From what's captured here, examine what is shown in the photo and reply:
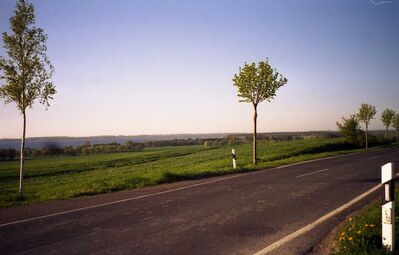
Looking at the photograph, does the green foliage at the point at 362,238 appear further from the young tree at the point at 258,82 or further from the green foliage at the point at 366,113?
the green foliage at the point at 366,113

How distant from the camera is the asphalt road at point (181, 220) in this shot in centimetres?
595

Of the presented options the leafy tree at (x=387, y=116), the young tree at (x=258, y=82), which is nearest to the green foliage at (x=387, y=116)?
the leafy tree at (x=387, y=116)

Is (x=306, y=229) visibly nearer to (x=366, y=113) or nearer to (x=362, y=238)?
(x=362, y=238)

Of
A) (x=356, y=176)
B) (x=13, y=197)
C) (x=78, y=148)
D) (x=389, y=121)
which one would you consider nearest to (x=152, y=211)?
(x=13, y=197)

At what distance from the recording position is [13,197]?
12.0 metres

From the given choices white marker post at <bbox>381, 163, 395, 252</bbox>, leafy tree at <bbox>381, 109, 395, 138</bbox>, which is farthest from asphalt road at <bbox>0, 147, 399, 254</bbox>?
leafy tree at <bbox>381, 109, 395, 138</bbox>

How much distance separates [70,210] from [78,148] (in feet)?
244

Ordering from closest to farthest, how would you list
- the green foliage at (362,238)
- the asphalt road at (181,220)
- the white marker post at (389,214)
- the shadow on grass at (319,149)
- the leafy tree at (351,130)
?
the white marker post at (389,214) < the green foliage at (362,238) < the asphalt road at (181,220) < the shadow on grass at (319,149) < the leafy tree at (351,130)

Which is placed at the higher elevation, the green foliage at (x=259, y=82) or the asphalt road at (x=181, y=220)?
the green foliage at (x=259, y=82)

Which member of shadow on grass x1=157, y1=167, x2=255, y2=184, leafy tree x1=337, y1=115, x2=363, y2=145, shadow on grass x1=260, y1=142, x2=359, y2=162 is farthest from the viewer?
leafy tree x1=337, y1=115, x2=363, y2=145

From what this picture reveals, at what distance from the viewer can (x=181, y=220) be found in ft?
25.3

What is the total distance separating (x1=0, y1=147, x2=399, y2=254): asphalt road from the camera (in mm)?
5949

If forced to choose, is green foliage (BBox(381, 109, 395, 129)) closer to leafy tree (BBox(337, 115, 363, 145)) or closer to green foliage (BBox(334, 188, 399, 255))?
leafy tree (BBox(337, 115, 363, 145))

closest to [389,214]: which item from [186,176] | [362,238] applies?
[362,238]
